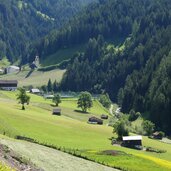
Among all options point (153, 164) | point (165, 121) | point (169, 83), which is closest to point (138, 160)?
point (153, 164)

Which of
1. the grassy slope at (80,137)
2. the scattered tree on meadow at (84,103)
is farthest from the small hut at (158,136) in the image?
the scattered tree on meadow at (84,103)

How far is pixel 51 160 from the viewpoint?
6919 centimetres

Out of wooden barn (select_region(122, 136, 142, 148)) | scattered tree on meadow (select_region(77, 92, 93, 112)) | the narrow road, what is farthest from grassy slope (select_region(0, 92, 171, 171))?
scattered tree on meadow (select_region(77, 92, 93, 112))

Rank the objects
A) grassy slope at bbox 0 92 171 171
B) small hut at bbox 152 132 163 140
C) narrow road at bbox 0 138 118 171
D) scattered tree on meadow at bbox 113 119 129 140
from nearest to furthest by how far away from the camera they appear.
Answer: narrow road at bbox 0 138 118 171 < grassy slope at bbox 0 92 171 171 < scattered tree on meadow at bbox 113 119 129 140 < small hut at bbox 152 132 163 140

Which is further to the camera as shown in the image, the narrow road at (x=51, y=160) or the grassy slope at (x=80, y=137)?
the grassy slope at (x=80, y=137)

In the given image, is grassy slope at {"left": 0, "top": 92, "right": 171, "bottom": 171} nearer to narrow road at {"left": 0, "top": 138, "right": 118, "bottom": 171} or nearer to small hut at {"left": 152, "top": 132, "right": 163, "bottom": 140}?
narrow road at {"left": 0, "top": 138, "right": 118, "bottom": 171}

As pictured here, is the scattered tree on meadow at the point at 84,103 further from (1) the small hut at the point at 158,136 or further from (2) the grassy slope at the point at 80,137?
(2) the grassy slope at the point at 80,137

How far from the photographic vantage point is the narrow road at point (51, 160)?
65475 mm

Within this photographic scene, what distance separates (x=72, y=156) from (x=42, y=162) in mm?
14833

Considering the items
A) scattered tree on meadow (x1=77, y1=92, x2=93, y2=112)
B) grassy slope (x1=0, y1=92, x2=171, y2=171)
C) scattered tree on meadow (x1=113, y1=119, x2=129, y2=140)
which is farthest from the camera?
scattered tree on meadow (x1=77, y1=92, x2=93, y2=112)

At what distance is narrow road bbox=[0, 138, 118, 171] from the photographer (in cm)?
6547

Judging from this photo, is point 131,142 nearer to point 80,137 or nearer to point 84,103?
point 80,137

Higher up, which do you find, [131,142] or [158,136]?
[158,136]

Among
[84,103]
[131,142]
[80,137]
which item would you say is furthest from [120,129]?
[84,103]
